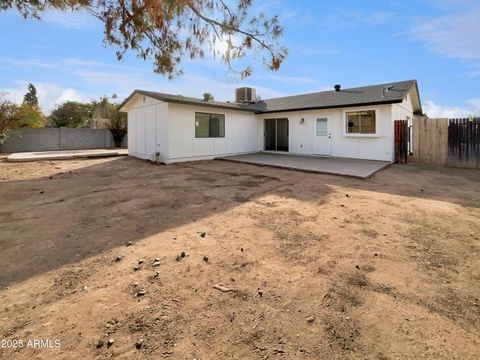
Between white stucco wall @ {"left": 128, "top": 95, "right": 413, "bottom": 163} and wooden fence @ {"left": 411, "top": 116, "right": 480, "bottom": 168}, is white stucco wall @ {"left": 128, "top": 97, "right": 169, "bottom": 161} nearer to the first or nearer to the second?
white stucco wall @ {"left": 128, "top": 95, "right": 413, "bottom": 163}

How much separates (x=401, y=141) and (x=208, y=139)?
8.21 metres

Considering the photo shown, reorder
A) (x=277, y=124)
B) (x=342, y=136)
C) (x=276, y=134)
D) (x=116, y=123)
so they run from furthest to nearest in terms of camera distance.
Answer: (x=116, y=123), (x=276, y=134), (x=277, y=124), (x=342, y=136)

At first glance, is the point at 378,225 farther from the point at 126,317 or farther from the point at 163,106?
the point at 163,106

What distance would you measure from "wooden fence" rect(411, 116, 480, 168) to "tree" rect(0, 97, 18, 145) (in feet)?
Answer: 71.0

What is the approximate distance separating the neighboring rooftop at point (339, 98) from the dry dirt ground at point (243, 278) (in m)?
6.51

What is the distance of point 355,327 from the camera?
6.24 ft

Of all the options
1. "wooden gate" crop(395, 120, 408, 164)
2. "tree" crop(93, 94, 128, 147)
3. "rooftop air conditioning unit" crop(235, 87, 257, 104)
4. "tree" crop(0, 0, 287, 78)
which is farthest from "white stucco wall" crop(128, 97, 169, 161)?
"wooden gate" crop(395, 120, 408, 164)

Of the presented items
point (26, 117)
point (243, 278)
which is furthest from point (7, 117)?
point (243, 278)

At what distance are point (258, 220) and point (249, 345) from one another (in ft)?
8.28

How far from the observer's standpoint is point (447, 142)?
10.2 metres

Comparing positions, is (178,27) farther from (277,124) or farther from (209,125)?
(277,124)

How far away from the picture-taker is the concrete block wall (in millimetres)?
16875

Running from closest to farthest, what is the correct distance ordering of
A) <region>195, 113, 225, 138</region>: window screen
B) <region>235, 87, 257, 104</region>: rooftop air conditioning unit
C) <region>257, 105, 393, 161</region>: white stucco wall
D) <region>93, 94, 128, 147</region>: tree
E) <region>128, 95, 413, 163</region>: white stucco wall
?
1. <region>257, 105, 393, 161</region>: white stucco wall
2. <region>128, 95, 413, 163</region>: white stucco wall
3. <region>195, 113, 225, 138</region>: window screen
4. <region>235, 87, 257, 104</region>: rooftop air conditioning unit
5. <region>93, 94, 128, 147</region>: tree

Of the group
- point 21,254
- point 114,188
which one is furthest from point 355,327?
point 114,188
